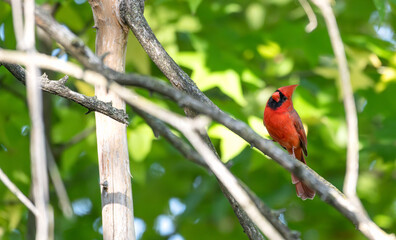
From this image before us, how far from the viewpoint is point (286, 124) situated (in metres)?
4.46

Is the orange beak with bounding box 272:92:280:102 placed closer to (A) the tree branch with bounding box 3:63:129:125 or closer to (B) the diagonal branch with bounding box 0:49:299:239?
(A) the tree branch with bounding box 3:63:129:125

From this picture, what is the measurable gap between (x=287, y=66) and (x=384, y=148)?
1228mm

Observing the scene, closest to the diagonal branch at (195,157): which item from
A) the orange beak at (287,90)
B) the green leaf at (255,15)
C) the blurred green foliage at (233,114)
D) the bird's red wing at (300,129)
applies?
the blurred green foliage at (233,114)

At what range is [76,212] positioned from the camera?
5.71 metres

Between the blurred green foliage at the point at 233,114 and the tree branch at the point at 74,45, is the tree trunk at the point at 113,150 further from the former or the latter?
the blurred green foliage at the point at 233,114

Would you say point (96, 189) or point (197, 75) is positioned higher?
point (96, 189)

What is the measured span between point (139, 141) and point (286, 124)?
1.32 metres

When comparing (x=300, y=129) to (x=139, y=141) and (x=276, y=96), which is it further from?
(x=139, y=141)

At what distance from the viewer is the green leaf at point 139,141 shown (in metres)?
3.96

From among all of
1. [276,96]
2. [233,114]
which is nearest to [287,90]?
[276,96]

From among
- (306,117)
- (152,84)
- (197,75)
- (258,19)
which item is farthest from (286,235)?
(258,19)

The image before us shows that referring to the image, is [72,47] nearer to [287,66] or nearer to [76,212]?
[287,66]

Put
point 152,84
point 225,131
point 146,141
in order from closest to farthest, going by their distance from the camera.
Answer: point 152,84 < point 225,131 < point 146,141

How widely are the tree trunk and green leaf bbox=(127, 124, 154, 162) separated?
169 cm
